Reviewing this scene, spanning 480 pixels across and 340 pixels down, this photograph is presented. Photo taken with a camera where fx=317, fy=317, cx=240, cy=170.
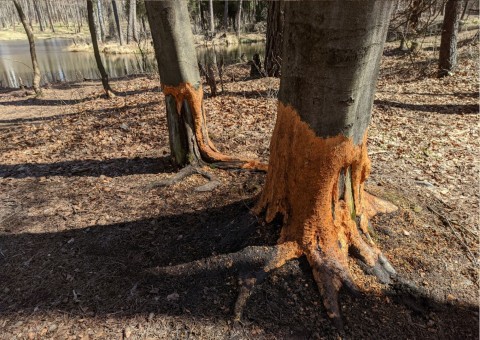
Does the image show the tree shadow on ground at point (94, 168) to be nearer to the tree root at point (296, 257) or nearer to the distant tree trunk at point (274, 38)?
the tree root at point (296, 257)

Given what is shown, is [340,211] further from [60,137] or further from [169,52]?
[60,137]

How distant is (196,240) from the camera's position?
9.89 ft

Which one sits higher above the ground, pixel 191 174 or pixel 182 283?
pixel 191 174

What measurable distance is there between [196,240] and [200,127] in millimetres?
1742

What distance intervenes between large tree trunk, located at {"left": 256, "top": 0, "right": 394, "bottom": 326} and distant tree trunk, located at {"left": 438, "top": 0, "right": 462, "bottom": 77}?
7.70 meters

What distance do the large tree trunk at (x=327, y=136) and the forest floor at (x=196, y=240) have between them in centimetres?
18

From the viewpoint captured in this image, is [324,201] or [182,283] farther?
[182,283]

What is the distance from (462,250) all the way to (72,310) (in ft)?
11.1

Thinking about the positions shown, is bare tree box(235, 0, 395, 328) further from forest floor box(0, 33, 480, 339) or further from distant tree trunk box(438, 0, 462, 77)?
distant tree trunk box(438, 0, 462, 77)

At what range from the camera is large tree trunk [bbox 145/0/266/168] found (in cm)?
362

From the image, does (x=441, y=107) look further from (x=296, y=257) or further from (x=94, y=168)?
(x=94, y=168)

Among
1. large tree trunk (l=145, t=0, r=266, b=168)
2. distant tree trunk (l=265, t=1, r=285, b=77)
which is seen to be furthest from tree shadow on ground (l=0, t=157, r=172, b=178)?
distant tree trunk (l=265, t=1, r=285, b=77)

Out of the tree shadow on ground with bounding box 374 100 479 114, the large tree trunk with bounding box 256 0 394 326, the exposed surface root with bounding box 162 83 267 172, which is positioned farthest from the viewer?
the tree shadow on ground with bounding box 374 100 479 114

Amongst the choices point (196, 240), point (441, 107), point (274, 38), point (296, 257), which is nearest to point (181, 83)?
point (196, 240)
